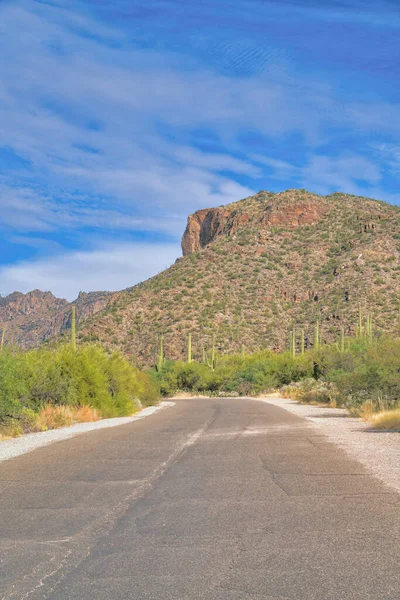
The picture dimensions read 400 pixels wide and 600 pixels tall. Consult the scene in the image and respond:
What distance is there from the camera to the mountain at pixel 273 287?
73.9m

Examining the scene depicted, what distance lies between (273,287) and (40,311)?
97.4 metres

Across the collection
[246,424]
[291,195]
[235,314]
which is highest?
[291,195]

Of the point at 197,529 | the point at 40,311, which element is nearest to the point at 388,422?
the point at 197,529

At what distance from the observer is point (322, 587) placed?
13.5 ft

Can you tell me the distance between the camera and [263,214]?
107m

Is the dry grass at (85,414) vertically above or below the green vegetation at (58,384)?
below

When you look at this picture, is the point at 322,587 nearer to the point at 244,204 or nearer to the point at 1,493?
the point at 1,493

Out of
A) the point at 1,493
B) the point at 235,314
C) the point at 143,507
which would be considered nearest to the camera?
the point at 143,507

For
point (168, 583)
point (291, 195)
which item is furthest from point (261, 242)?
point (168, 583)

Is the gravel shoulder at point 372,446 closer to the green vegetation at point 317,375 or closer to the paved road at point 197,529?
the paved road at point 197,529

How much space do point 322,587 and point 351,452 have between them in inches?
295

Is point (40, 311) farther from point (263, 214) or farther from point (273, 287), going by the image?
point (273, 287)

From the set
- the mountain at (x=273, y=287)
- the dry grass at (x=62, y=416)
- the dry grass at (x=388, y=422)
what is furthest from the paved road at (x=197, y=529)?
the mountain at (x=273, y=287)

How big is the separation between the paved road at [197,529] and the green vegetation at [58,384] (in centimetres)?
740
